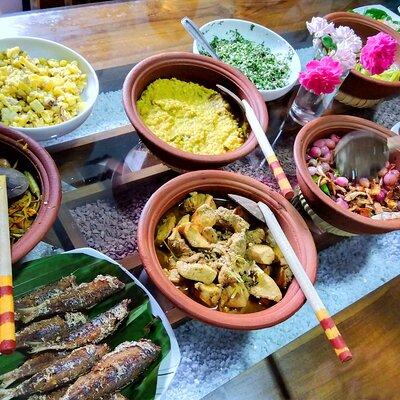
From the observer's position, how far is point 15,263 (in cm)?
90

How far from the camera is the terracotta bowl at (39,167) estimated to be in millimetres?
951

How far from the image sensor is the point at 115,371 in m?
0.88

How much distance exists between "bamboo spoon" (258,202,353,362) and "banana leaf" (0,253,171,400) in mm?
301

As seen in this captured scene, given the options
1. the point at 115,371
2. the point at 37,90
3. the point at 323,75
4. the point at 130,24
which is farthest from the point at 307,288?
the point at 130,24

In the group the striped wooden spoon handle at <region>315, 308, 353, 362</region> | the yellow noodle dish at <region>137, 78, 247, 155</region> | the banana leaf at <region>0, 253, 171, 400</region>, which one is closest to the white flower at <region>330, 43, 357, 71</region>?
the yellow noodle dish at <region>137, 78, 247, 155</region>

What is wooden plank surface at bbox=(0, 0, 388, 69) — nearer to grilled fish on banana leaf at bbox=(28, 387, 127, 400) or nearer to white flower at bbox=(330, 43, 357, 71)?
white flower at bbox=(330, 43, 357, 71)

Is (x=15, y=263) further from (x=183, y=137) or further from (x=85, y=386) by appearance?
(x=183, y=137)

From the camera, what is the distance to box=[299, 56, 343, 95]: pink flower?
4.51ft

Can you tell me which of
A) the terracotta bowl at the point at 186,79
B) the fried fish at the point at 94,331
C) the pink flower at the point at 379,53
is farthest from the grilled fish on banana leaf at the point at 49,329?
the pink flower at the point at 379,53

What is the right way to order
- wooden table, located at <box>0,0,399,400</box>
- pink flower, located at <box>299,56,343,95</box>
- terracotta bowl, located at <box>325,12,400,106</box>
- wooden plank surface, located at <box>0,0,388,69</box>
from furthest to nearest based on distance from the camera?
terracotta bowl, located at <box>325,12,400,106</box> < wooden plank surface, located at <box>0,0,388,69</box> < pink flower, located at <box>299,56,343,95</box> < wooden table, located at <box>0,0,399,400</box>

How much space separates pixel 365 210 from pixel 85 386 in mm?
819

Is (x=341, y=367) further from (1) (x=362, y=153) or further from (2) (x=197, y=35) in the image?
(2) (x=197, y=35)

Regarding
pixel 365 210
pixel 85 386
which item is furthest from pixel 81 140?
pixel 365 210

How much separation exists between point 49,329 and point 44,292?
73 mm
